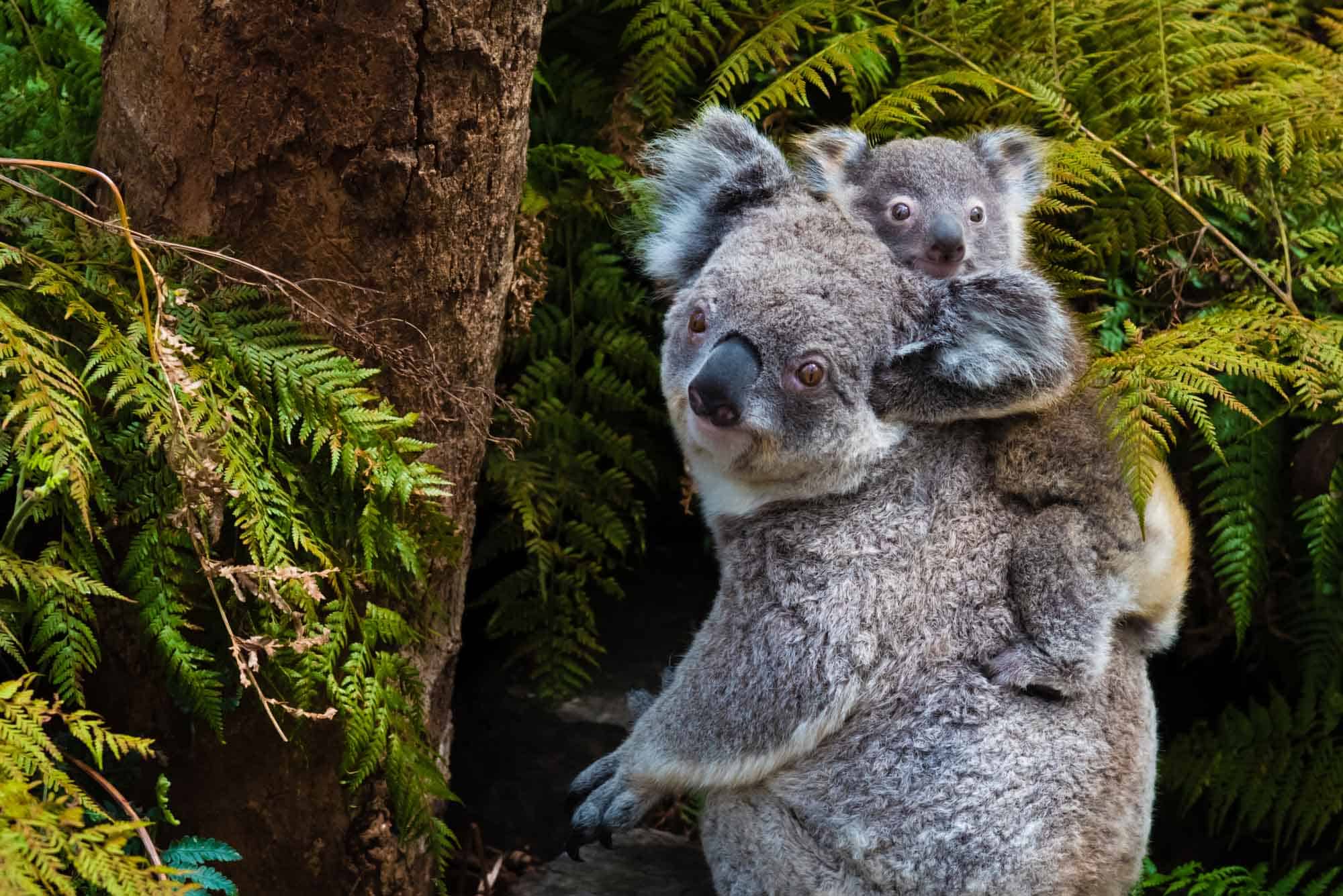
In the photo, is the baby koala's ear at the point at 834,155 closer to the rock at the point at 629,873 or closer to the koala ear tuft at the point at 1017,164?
the koala ear tuft at the point at 1017,164

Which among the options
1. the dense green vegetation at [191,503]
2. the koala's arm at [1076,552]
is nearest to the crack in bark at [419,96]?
the dense green vegetation at [191,503]

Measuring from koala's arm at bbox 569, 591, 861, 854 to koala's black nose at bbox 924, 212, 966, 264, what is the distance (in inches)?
41.5

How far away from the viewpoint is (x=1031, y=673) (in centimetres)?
272

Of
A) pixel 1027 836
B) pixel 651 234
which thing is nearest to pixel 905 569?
pixel 1027 836

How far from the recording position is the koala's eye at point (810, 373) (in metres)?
2.72

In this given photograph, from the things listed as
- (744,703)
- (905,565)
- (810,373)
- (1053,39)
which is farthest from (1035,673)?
(1053,39)

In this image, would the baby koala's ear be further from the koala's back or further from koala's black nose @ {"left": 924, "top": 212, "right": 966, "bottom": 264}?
the koala's back

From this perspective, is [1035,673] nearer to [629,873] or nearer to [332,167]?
[629,873]

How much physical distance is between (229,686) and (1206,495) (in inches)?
118

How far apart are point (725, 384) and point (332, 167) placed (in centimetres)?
102

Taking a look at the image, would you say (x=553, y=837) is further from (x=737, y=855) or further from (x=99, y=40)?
(x=99, y=40)

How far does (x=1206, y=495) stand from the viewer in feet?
12.5

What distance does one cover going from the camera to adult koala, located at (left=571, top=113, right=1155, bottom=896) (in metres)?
2.72

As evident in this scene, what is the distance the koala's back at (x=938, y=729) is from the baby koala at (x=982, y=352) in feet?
0.34
